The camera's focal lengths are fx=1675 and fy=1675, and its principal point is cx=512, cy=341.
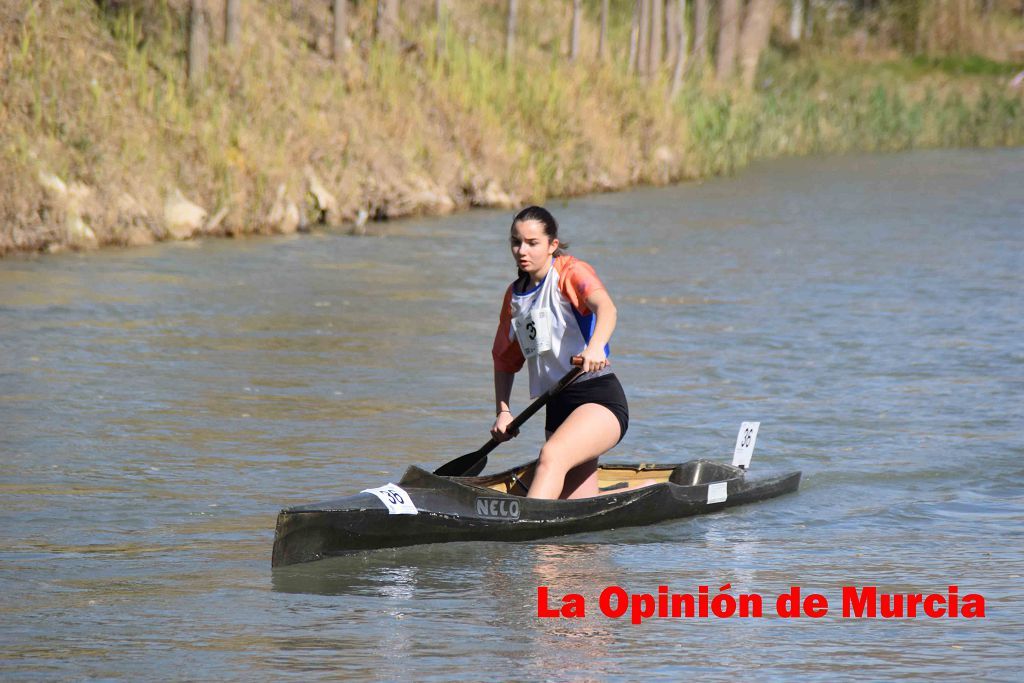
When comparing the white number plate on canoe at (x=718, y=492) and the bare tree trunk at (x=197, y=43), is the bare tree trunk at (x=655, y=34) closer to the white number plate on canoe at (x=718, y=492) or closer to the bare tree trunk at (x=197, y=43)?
the bare tree trunk at (x=197, y=43)

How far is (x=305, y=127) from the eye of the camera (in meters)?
19.9

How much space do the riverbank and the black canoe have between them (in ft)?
33.3

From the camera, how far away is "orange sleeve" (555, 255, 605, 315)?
6.89m

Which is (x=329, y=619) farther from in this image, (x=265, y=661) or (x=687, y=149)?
(x=687, y=149)

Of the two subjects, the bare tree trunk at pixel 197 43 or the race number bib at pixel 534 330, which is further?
the bare tree trunk at pixel 197 43

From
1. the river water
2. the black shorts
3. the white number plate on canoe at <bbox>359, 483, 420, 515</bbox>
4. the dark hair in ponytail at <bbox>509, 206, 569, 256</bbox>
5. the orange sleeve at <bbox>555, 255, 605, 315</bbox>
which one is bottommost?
the river water

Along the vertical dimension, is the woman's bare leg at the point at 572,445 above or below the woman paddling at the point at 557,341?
below

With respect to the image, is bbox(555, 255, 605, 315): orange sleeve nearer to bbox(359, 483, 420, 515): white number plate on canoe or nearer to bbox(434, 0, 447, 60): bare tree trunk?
bbox(359, 483, 420, 515): white number plate on canoe

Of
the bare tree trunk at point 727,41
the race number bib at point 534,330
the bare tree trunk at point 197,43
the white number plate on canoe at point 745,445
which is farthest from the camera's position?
the bare tree trunk at point 727,41

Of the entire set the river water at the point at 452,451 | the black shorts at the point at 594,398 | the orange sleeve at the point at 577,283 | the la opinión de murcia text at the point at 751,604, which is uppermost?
the orange sleeve at the point at 577,283

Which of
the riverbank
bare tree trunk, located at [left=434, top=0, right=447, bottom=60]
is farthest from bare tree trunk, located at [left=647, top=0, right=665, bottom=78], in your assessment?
bare tree trunk, located at [left=434, top=0, right=447, bottom=60]

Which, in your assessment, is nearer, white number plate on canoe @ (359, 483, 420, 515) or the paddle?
white number plate on canoe @ (359, 483, 420, 515)

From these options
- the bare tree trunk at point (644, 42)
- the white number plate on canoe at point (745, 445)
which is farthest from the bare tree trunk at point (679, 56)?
the white number plate on canoe at point (745, 445)

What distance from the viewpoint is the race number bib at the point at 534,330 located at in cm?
697
